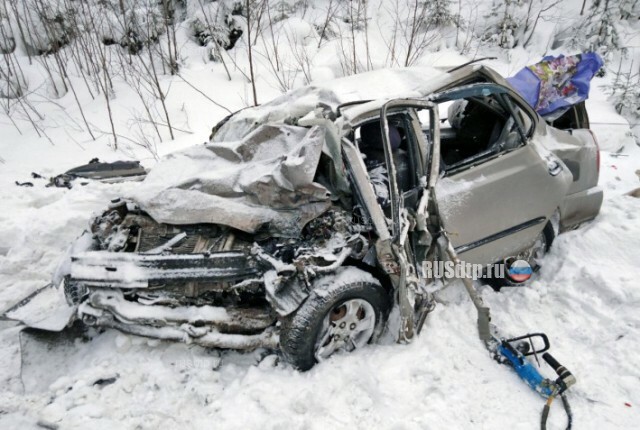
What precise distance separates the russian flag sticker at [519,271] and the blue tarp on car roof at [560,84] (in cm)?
208

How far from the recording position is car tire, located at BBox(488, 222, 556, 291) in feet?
10.8

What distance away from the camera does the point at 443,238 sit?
102 inches

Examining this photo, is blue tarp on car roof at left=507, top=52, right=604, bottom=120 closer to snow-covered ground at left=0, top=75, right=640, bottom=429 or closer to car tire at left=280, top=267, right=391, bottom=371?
snow-covered ground at left=0, top=75, right=640, bottom=429

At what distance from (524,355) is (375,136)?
1921 millimetres

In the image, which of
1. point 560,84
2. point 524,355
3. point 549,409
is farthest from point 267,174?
point 560,84

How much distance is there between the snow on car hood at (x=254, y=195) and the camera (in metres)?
2.60

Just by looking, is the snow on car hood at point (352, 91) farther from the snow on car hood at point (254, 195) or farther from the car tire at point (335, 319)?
the car tire at point (335, 319)

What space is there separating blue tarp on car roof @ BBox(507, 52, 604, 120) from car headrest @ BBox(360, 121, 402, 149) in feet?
6.94

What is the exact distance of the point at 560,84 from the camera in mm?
4309

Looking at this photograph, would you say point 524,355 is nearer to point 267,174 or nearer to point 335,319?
point 335,319

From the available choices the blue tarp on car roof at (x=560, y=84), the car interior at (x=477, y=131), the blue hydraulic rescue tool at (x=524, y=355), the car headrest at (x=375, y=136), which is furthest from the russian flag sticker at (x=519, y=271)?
the blue tarp on car roof at (x=560, y=84)

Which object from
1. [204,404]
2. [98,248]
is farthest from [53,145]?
[204,404]

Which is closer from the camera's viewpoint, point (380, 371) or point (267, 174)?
point (380, 371)

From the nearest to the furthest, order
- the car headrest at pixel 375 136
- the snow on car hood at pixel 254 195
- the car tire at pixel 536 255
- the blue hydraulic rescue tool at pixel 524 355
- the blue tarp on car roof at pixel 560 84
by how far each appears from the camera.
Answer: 1. the blue hydraulic rescue tool at pixel 524 355
2. the snow on car hood at pixel 254 195
3. the car headrest at pixel 375 136
4. the car tire at pixel 536 255
5. the blue tarp on car roof at pixel 560 84
